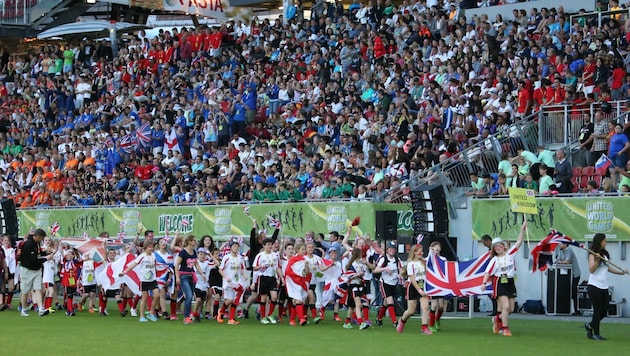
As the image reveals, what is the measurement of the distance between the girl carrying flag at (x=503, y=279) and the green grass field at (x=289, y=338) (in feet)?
0.94

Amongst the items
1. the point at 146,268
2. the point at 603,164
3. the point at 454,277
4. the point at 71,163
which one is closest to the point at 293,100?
the point at 71,163

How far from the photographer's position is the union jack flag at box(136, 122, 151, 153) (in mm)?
40156

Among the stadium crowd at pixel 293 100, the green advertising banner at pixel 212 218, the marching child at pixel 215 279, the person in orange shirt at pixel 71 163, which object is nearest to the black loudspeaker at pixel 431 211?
the green advertising banner at pixel 212 218

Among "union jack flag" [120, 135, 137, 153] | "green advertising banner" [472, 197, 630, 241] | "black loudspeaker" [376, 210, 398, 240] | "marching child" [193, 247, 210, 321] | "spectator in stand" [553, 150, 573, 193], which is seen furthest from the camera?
"union jack flag" [120, 135, 137, 153]

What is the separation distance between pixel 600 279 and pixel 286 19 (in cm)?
2630

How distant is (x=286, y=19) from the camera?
1727 inches

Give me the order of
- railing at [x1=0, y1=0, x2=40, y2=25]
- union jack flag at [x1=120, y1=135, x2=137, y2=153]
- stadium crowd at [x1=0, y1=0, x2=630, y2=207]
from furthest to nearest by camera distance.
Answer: railing at [x1=0, y1=0, x2=40, y2=25] → union jack flag at [x1=120, y1=135, x2=137, y2=153] → stadium crowd at [x1=0, y1=0, x2=630, y2=207]

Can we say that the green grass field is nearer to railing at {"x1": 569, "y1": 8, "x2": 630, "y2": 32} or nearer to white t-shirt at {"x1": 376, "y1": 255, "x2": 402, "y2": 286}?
white t-shirt at {"x1": 376, "y1": 255, "x2": 402, "y2": 286}

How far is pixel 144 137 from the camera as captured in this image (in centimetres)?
4022

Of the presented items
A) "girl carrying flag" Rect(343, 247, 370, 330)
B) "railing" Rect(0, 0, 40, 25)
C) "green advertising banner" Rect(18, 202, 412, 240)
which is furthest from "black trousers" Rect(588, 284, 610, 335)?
"railing" Rect(0, 0, 40, 25)

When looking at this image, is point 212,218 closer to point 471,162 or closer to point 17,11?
point 471,162

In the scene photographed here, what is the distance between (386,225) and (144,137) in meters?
17.0

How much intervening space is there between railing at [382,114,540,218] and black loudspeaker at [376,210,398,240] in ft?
8.81

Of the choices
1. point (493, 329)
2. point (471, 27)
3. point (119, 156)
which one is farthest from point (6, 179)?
point (493, 329)
